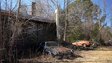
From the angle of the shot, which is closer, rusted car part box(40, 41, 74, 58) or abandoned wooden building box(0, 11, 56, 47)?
abandoned wooden building box(0, 11, 56, 47)

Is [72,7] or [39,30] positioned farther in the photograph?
[72,7]

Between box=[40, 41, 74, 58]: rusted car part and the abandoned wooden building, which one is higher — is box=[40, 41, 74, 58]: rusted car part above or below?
below

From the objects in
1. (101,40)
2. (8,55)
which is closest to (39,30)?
(8,55)

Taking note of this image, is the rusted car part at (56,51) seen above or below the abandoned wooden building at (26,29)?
below

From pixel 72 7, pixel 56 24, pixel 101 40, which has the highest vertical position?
pixel 72 7

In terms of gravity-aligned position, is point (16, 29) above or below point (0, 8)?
below

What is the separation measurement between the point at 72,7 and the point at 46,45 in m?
24.8

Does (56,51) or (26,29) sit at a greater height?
(26,29)

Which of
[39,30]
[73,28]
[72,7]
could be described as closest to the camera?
[39,30]

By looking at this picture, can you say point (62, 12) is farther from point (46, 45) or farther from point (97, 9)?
point (46, 45)

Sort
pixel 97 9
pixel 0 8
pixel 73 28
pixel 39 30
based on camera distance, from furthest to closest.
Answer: pixel 97 9 → pixel 73 28 → pixel 39 30 → pixel 0 8

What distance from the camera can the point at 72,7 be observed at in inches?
1747

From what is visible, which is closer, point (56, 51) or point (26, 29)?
point (56, 51)

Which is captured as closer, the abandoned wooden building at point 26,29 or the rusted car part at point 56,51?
the abandoned wooden building at point 26,29
